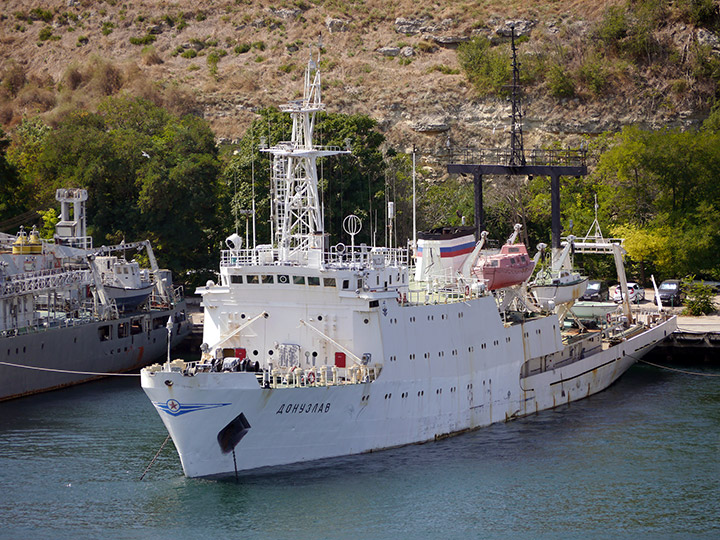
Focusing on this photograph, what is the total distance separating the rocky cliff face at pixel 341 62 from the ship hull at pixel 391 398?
3525 cm

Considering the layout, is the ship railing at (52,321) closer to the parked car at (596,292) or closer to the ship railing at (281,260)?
the ship railing at (281,260)

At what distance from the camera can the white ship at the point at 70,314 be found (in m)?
52.3

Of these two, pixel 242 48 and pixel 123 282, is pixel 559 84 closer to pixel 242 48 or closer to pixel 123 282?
pixel 242 48

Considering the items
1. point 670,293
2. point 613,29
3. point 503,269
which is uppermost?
point 613,29

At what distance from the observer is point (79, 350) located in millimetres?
55375

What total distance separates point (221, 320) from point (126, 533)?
382 inches

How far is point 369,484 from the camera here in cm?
3553

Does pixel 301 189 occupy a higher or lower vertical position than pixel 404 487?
higher

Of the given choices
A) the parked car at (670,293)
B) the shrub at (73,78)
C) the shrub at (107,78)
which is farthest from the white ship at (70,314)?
the shrub at (73,78)

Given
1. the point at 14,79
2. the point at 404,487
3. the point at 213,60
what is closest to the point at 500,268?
the point at 404,487

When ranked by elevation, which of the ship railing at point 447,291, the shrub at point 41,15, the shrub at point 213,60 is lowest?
the ship railing at point 447,291

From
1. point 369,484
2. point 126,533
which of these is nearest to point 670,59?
point 369,484

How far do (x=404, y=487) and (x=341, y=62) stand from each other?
2750 inches

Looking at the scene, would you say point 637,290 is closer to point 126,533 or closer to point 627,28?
point 627,28
